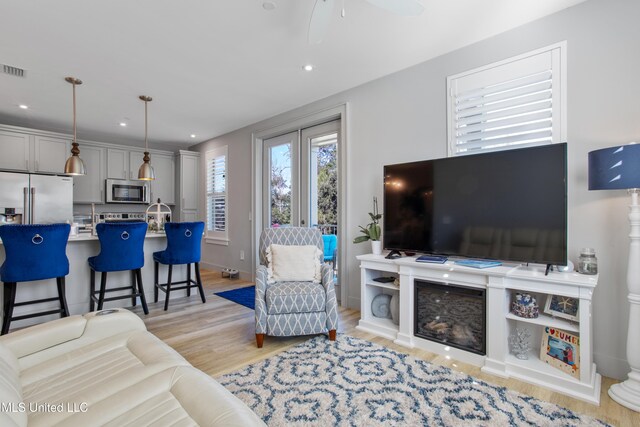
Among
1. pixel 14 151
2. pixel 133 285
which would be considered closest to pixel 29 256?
pixel 133 285

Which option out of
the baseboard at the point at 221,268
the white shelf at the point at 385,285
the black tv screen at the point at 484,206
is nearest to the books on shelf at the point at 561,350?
the black tv screen at the point at 484,206

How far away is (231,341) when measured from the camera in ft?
8.98

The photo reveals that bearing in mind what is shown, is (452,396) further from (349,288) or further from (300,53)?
(300,53)

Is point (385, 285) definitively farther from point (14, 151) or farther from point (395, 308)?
point (14, 151)

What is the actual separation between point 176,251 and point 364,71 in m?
2.91

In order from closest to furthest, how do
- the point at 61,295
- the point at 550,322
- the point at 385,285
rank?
the point at 550,322, the point at 385,285, the point at 61,295

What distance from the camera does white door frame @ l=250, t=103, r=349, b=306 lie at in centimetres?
368

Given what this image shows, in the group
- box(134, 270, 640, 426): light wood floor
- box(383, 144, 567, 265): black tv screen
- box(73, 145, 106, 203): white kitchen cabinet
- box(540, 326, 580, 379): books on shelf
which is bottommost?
box(134, 270, 640, 426): light wood floor

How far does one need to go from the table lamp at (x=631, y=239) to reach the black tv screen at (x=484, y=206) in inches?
8.6

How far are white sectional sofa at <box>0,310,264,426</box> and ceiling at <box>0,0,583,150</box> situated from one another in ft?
7.04

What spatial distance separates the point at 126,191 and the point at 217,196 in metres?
1.68

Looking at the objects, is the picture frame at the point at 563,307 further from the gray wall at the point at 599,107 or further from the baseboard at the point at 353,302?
the baseboard at the point at 353,302

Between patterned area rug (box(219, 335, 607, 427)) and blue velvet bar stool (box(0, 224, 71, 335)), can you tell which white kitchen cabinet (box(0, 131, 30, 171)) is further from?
patterned area rug (box(219, 335, 607, 427))

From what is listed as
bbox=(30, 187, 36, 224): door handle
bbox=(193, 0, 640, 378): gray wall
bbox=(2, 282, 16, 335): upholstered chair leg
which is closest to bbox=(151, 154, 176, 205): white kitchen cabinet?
bbox=(30, 187, 36, 224): door handle
